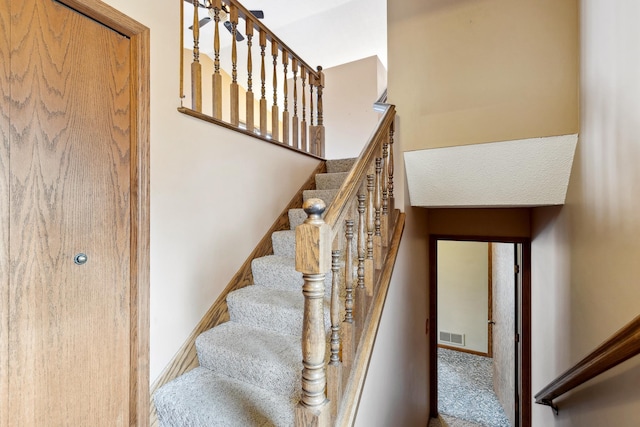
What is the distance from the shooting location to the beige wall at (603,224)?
1035mm

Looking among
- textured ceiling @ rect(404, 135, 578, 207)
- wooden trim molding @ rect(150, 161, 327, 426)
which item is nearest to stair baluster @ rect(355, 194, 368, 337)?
textured ceiling @ rect(404, 135, 578, 207)

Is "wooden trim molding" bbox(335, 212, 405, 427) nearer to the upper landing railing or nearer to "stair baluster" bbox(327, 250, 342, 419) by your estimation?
"stair baluster" bbox(327, 250, 342, 419)

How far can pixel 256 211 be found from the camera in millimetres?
2066

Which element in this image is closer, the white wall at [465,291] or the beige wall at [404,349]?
the beige wall at [404,349]

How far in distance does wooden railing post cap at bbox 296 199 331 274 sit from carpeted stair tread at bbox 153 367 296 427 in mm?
743

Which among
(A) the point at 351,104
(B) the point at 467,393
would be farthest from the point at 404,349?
(A) the point at 351,104

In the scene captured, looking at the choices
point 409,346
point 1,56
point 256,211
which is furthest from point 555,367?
point 1,56

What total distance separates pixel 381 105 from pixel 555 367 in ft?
6.30

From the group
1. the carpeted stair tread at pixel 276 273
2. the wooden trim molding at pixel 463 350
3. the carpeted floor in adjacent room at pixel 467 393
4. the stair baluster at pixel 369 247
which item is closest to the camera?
the stair baluster at pixel 369 247

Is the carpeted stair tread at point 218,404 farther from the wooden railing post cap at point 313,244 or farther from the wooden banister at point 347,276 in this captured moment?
the wooden railing post cap at point 313,244

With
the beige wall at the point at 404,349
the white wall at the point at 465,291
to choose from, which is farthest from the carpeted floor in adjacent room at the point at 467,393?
the beige wall at the point at 404,349

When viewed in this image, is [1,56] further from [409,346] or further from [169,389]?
[409,346]

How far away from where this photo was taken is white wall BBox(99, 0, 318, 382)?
142 cm

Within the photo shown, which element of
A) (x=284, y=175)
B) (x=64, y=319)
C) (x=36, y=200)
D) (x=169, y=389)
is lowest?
(x=169, y=389)
